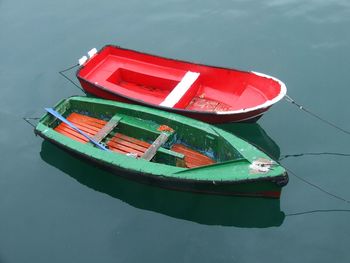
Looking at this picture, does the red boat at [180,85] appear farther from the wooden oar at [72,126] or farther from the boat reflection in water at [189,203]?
the boat reflection in water at [189,203]

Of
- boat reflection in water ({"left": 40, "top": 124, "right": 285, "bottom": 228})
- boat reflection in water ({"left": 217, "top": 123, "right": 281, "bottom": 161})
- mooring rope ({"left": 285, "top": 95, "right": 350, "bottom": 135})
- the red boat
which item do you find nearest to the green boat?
boat reflection in water ({"left": 40, "top": 124, "right": 285, "bottom": 228})

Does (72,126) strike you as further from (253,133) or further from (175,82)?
(253,133)

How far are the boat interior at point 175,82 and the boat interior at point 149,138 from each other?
34.1 inches

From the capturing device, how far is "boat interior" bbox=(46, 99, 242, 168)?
11.3 metres

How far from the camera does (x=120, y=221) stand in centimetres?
1074

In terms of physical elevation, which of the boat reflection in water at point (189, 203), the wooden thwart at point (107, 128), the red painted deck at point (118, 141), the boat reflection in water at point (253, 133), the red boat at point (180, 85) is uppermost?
the red boat at point (180, 85)

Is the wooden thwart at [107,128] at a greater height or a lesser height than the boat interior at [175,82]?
lesser

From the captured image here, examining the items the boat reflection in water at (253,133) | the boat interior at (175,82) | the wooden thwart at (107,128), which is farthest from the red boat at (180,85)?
the wooden thwart at (107,128)

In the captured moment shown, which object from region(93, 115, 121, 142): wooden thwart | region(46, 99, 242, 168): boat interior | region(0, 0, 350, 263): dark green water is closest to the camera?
region(0, 0, 350, 263): dark green water

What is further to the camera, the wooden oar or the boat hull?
the wooden oar

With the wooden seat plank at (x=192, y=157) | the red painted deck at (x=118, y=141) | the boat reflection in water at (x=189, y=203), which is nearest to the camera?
the boat reflection in water at (x=189, y=203)

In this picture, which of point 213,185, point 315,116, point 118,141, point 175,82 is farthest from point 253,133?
point 118,141

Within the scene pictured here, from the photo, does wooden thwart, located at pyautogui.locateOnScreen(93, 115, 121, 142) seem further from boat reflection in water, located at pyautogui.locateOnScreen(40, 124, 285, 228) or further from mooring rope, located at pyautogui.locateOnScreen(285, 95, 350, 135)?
mooring rope, located at pyautogui.locateOnScreen(285, 95, 350, 135)

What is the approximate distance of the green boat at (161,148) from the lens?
1008 centimetres
